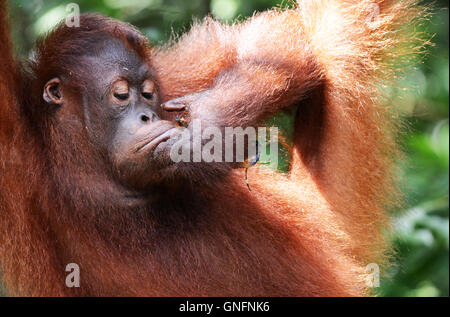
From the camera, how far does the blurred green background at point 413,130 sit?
4832mm

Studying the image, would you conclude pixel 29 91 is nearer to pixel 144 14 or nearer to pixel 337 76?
pixel 337 76

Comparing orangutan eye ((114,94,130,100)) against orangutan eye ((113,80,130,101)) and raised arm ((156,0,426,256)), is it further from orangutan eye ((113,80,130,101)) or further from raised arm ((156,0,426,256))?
raised arm ((156,0,426,256))

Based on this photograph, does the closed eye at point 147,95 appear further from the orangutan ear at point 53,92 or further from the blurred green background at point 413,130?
the blurred green background at point 413,130

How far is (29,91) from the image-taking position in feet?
10.4

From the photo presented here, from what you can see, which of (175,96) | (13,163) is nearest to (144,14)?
(175,96)

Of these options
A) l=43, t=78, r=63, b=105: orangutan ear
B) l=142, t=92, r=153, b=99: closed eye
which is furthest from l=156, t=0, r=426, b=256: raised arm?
l=43, t=78, r=63, b=105: orangutan ear

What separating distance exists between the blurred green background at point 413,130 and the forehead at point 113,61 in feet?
4.34

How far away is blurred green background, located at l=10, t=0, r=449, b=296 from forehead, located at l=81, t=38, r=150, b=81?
132cm

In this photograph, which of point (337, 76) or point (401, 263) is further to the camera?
point (401, 263)

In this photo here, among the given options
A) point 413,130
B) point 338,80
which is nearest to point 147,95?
point 338,80

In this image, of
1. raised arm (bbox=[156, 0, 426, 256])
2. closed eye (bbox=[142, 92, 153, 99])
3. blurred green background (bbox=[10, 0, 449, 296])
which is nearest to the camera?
closed eye (bbox=[142, 92, 153, 99])

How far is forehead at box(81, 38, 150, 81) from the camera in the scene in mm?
3164

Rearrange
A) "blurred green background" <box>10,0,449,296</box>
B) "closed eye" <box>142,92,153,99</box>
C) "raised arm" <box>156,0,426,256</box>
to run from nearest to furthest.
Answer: "closed eye" <box>142,92,153,99</box>
"raised arm" <box>156,0,426,256</box>
"blurred green background" <box>10,0,449,296</box>
